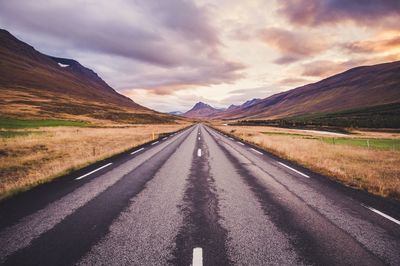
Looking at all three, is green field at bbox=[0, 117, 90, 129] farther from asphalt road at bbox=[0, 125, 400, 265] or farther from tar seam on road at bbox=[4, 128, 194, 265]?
tar seam on road at bbox=[4, 128, 194, 265]

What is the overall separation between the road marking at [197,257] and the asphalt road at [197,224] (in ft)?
0.05

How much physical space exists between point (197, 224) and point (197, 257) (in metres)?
1.32

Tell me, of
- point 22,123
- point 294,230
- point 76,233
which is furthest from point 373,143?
point 22,123

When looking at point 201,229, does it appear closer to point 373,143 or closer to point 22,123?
point 373,143

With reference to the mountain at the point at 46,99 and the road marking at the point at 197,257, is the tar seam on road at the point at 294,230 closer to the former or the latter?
the road marking at the point at 197,257

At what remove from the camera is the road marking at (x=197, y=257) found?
144 inches

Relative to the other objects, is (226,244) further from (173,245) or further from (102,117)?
(102,117)

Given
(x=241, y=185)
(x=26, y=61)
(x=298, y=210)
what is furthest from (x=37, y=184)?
(x=26, y=61)

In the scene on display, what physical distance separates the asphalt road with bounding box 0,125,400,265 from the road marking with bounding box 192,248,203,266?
1cm

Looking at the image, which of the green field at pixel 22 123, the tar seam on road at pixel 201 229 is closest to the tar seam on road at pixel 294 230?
the tar seam on road at pixel 201 229

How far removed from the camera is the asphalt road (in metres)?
3.92

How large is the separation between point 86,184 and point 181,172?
3586 millimetres

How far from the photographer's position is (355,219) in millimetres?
5523

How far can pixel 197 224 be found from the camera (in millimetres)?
5145
